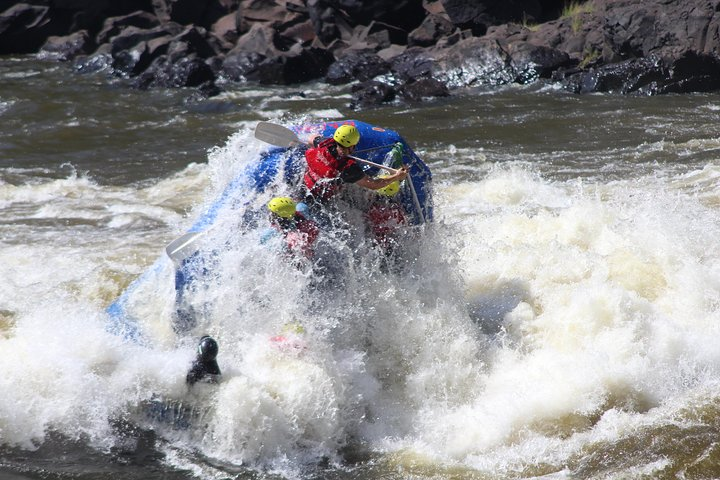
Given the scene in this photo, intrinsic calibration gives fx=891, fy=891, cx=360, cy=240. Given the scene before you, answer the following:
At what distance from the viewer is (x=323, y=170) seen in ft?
19.4

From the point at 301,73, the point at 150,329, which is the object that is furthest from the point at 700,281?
the point at 301,73

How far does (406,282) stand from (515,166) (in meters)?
4.78

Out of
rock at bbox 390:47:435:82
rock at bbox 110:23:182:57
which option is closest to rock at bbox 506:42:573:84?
rock at bbox 390:47:435:82

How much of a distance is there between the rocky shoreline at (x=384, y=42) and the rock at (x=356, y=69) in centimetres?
3

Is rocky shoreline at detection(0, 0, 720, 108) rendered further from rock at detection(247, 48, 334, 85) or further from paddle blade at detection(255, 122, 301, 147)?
paddle blade at detection(255, 122, 301, 147)

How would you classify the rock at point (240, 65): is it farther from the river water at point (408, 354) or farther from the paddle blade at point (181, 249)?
the paddle blade at point (181, 249)

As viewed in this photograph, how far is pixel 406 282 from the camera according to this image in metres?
6.30

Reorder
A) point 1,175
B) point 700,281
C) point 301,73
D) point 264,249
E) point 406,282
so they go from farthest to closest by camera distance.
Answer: point 301,73 → point 1,175 → point 700,281 → point 406,282 → point 264,249

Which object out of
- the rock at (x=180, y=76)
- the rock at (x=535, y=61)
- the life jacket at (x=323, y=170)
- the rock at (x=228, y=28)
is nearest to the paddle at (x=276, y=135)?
the life jacket at (x=323, y=170)

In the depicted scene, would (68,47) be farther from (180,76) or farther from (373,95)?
(373,95)

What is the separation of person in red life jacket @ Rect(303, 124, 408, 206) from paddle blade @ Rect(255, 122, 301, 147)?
0.21m

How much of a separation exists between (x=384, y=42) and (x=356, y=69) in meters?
1.92

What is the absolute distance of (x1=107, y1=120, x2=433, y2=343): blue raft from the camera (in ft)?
19.5

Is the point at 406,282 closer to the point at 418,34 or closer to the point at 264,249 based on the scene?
the point at 264,249
